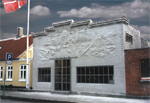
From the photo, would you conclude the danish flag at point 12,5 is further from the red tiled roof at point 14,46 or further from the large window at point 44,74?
the large window at point 44,74

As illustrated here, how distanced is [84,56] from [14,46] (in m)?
12.7

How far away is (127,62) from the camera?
56.0 feet

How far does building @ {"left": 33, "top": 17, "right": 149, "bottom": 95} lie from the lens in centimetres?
1761

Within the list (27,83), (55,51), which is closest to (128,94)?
(55,51)

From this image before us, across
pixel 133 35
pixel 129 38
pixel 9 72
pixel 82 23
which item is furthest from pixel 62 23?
pixel 9 72

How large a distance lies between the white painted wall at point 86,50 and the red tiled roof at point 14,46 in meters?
4.45

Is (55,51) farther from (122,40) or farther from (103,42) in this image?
(122,40)

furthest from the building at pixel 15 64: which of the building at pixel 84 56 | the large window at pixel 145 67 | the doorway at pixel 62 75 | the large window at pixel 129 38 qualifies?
the large window at pixel 145 67

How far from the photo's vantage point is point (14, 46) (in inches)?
1127

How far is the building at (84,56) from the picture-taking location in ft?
57.8

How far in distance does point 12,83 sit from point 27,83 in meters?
3.85

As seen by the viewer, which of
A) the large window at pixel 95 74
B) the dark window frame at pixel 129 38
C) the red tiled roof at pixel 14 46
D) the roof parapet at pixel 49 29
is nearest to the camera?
the large window at pixel 95 74

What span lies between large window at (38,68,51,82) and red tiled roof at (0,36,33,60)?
17.2 feet

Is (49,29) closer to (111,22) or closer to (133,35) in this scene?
(111,22)
